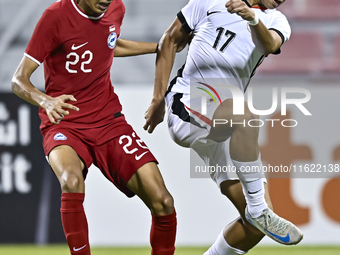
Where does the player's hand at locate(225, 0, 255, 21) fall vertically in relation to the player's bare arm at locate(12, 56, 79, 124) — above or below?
above

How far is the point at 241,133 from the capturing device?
7.86 ft

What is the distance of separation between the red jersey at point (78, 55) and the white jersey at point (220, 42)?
1.23 feet

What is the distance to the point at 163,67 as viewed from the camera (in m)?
2.80

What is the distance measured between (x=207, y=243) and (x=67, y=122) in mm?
1903

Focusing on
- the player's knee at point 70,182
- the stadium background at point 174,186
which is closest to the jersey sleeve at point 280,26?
the player's knee at point 70,182

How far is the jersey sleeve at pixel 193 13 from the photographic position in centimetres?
273

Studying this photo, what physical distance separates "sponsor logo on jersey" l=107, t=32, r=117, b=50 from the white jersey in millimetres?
356

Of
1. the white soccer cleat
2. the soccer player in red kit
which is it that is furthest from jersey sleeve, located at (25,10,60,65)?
the white soccer cleat

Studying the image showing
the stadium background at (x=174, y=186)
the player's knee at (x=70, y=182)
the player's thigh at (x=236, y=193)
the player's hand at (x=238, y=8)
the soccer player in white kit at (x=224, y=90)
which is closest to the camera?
the player's hand at (x=238, y=8)

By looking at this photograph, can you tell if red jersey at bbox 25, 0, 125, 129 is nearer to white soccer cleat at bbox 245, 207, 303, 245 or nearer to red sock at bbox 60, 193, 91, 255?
red sock at bbox 60, 193, 91, 255

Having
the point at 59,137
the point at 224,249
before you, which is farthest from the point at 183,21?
the point at 224,249

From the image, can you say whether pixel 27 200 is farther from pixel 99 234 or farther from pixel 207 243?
pixel 207 243

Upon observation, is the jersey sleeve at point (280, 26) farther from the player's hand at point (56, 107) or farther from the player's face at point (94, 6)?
the player's hand at point (56, 107)

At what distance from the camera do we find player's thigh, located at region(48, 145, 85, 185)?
2367 mm
